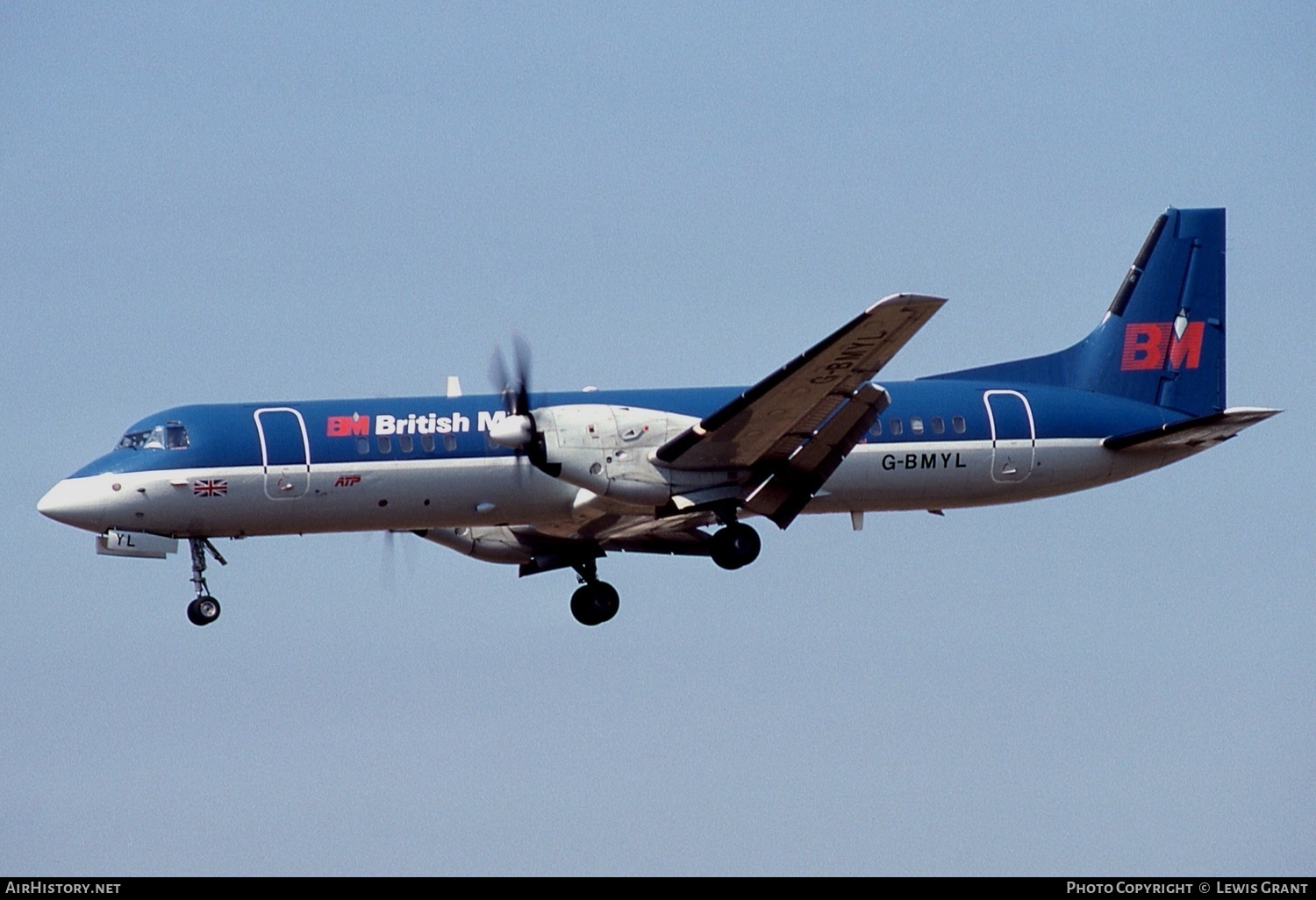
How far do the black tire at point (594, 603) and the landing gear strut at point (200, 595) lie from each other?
6.11m

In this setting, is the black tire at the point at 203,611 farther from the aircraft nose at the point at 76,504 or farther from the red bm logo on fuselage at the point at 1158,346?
the red bm logo on fuselage at the point at 1158,346

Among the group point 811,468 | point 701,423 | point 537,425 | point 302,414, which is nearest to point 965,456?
point 811,468

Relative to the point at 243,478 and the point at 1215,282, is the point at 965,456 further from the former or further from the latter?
the point at 243,478

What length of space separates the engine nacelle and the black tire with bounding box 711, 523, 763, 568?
1.04m

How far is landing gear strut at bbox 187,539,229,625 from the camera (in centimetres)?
2812

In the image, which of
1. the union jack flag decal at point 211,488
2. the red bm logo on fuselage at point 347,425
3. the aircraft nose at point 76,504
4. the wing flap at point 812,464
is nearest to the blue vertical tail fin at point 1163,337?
the wing flap at point 812,464

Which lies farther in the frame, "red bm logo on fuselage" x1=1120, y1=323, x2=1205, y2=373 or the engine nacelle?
"red bm logo on fuselage" x1=1120, y1=323, x2=1205, y2=373

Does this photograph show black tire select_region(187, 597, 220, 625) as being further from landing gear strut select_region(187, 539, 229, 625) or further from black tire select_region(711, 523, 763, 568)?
black tire select_region(711, 523, 763, 568)

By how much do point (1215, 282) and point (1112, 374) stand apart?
9.30ft

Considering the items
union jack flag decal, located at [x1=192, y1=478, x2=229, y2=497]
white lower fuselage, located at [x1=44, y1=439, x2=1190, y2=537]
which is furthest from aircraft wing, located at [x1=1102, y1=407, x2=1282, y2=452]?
union jack flag decal, located at [x1=192, y1=478, x2=229, y2=497]

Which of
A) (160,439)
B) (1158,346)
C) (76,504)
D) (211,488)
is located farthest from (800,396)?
(76,504)
